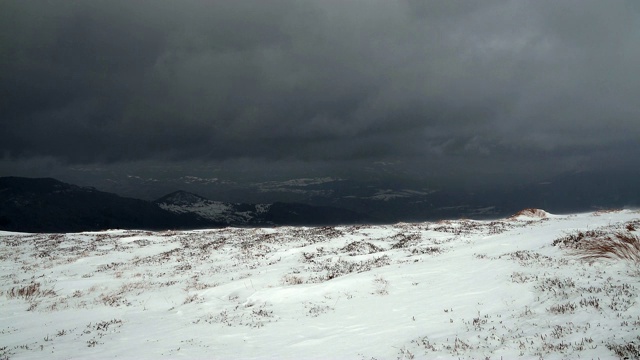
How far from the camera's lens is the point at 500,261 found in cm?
1792

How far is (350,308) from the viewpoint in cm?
1442

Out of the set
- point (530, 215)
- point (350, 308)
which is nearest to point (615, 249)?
point (350, 308)

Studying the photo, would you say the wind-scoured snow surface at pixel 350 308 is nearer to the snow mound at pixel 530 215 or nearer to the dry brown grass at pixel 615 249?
the dry brown grass at pixel 615 249

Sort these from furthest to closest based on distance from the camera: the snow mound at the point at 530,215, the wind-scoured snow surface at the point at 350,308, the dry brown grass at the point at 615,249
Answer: the snow mound at the point at 530,215 → the dry brown grass at the point at 615,249 → the wind-scoured snow surface at the point at 350,308

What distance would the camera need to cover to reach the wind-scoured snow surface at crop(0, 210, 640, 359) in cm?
953

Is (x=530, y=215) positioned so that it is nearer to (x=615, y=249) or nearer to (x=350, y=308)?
(x=615, y=249)

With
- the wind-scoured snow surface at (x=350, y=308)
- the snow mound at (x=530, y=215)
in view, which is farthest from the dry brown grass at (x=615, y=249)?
the snow mound at (x=530, y=215)

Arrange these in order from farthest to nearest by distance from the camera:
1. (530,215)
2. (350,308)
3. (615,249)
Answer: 1. (530,215)
2. (350,308)
3. (615,249)

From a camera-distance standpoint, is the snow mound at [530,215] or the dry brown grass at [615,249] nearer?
the dry brown grass at [615,249]

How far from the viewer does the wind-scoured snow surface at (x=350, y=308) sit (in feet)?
31.3

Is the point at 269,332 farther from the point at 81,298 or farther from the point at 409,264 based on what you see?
the point at 81,298

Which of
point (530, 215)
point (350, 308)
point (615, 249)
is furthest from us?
point (530, 215)

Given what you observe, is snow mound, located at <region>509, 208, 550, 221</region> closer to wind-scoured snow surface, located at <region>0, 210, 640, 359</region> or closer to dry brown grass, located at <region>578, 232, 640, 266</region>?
wind-scoured snow surface, located at <region>0, 210, 640, 359</region>

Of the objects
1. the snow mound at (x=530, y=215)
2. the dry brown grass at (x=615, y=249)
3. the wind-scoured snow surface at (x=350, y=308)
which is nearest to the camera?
the wind-scoured snow surface at (x=350, y=308)
